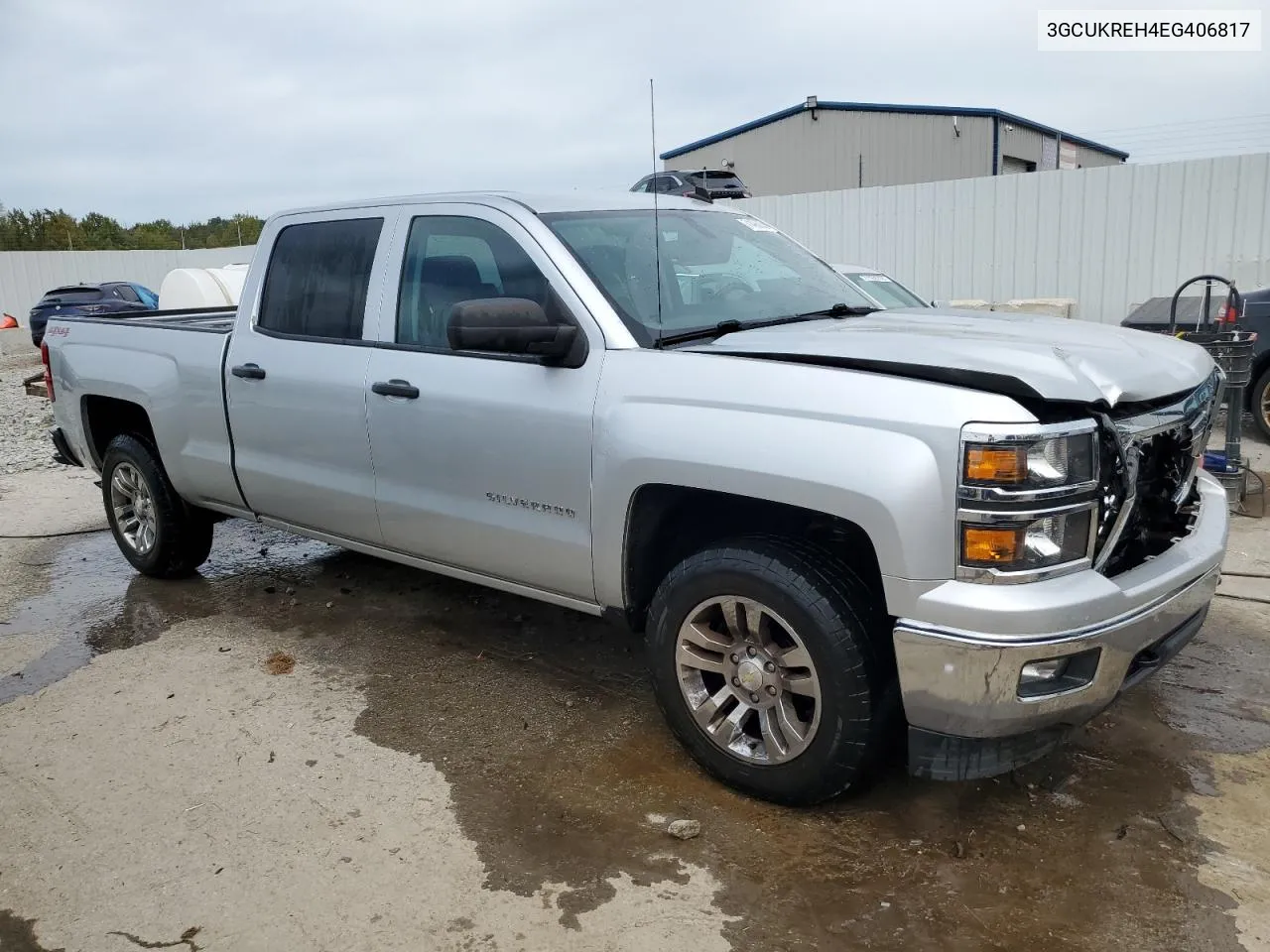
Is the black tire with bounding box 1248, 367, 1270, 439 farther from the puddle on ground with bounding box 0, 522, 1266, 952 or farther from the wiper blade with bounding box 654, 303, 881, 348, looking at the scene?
the wiper blade with bounding box 654, 303, 881, 348

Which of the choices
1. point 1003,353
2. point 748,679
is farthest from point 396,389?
point 1003,353

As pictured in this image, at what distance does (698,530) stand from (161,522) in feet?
11.6

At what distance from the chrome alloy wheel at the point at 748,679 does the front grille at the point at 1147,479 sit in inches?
35.7

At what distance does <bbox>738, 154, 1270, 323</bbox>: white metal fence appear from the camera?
1078 cm

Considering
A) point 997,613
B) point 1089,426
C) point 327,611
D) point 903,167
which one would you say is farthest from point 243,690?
point 903,167

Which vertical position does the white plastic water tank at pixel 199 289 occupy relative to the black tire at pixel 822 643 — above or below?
above

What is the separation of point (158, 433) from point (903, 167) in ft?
73.9

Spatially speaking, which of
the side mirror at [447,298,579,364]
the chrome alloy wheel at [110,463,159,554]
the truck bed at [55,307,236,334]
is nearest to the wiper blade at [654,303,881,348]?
the side mirror at [447,298,579,364]

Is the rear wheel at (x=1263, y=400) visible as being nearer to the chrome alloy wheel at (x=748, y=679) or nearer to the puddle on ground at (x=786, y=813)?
the puddle on ground at (x=786, y=813)

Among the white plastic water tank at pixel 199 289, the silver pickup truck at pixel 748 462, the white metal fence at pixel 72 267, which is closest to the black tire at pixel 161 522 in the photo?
the silver pickup truck at pixel 748 462

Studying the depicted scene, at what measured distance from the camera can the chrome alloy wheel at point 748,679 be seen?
305cm

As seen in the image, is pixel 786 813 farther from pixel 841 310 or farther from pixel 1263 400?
pixel 1263 400

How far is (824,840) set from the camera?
3.06 meters

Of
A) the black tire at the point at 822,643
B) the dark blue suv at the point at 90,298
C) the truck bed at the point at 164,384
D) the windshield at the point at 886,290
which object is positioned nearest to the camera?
the black tire at the point at 822,643
